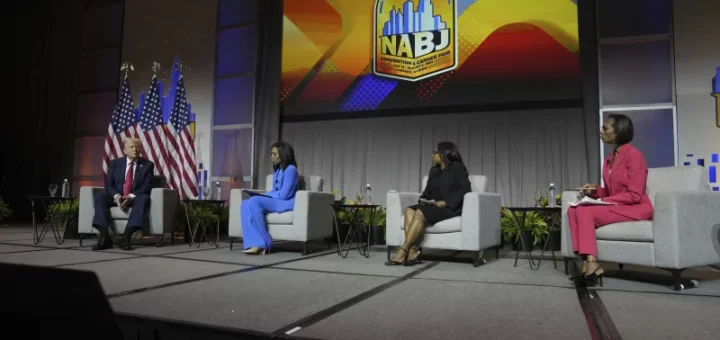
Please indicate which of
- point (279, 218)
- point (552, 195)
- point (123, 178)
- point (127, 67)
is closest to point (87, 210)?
point (123, 178)

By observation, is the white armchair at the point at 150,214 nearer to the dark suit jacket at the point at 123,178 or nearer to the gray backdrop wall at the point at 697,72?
the dark suit jacket at the point at 123,178

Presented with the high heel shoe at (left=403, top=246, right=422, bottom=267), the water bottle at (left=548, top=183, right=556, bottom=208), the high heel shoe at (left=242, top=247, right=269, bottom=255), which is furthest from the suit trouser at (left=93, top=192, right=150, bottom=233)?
the water bottle at (left=548, top=183, right=556, bottom=208)

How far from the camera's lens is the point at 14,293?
142cm

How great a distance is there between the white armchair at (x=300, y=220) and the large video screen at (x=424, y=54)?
1969mm

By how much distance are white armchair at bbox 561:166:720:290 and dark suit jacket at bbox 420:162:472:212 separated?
1.11m

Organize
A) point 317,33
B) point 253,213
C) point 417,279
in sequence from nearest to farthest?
point 417,279, point 253,213, point 317,33

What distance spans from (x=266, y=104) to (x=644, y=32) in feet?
15.5

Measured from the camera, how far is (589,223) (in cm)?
303

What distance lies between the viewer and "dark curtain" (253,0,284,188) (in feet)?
22.0

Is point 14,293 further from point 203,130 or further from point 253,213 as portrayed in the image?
point 203,130

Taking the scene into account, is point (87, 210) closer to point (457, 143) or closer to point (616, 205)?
point (457, 143)

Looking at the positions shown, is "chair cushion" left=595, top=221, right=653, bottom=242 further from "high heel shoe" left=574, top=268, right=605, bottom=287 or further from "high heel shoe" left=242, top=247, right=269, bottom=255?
"high heel shoe" left=242, top=247, right=269, bottom=255

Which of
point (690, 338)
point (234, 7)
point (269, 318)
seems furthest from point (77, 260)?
point (234, 7)

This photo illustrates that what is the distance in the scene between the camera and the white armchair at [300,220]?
4480 mm
